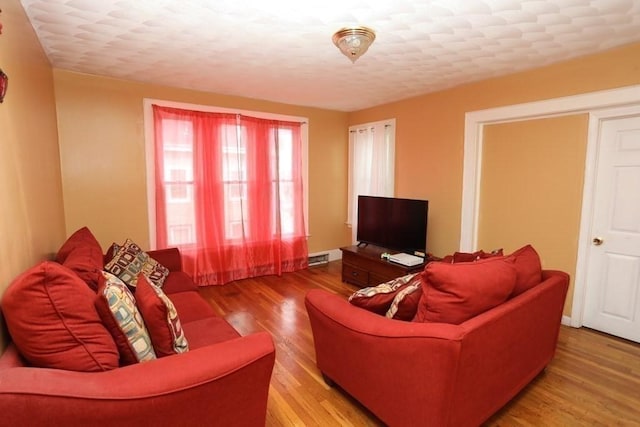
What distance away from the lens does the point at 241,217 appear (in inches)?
166

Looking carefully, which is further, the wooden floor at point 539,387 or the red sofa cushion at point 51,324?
the wooden floor at point 539,387

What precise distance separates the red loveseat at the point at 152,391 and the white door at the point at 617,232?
10.0ft

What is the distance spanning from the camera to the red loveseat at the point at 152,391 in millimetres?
948

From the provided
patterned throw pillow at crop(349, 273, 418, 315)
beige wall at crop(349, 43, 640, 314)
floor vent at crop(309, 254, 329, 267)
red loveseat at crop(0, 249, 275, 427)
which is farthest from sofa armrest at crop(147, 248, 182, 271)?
beige wall at crop(349, 43, 640, 314)

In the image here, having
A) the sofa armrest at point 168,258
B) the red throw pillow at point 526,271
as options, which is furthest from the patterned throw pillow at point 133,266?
the red throw pillow at point 526,271

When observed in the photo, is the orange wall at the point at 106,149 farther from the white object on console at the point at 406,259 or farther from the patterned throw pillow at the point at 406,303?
the patterned throw pillow at the point at 406,303

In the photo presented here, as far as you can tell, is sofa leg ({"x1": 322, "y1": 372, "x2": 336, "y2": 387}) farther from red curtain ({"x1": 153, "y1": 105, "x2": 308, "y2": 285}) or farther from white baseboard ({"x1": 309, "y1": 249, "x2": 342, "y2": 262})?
white baseboard ({"x1": 309, "y1": 249, "x2": 342, "y2": 262})

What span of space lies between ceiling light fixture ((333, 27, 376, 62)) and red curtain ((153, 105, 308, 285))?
7.70ft

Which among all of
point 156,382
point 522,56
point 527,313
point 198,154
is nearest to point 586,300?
point 527,313

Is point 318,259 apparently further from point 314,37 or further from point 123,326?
point 123,326

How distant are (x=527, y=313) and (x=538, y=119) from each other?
2146 millimetres

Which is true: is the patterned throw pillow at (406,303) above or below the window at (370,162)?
below

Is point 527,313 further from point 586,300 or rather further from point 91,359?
point 91,359

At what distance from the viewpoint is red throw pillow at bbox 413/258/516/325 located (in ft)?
4.92
